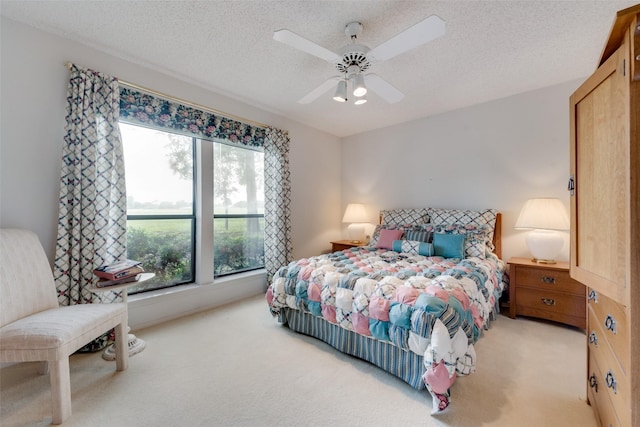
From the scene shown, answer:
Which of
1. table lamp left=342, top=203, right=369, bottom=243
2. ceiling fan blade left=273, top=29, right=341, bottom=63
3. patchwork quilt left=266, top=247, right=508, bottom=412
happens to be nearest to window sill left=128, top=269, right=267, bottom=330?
patchwork quilt left=266, top=247, right=508, bottom=412

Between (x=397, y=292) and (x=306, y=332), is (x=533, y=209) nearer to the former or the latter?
(x=397, y=292)

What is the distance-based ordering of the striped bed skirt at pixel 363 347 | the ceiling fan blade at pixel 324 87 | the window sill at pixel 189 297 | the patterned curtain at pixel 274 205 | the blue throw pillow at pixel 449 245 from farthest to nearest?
1. the patterned curtain at pixel 274 205
2. the blue throw pillow at pixel 449 245
3. the window sill at pixel 189 297
4. the ceiling fan blade at pixel 324 87
5. the striped bed skirt at pixel 363 347

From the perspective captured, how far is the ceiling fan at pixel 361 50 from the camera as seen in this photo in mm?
1521

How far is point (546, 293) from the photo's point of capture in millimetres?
2578

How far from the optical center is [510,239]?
3186mm

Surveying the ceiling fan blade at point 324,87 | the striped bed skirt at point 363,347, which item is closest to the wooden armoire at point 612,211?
the striped bed skirt at point 363,347

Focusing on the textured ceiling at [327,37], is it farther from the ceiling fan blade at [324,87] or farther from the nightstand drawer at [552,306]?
the nightstand drawer at [552,306]

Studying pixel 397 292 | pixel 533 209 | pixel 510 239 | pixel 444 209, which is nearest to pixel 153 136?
pixel 397 292

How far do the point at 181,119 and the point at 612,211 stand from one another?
324cm

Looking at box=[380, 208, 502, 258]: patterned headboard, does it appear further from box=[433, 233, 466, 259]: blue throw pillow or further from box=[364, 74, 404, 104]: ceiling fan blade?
box=[364, 74, 404, 104]: ceiling fan blade

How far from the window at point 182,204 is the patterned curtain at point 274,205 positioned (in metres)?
0.22

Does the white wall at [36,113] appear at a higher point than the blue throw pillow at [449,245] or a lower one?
higher

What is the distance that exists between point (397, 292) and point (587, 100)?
1390 mm

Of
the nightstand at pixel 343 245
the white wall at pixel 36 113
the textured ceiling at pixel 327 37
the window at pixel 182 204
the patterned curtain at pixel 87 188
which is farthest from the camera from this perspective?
the nightstand at pixel 343 245
